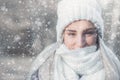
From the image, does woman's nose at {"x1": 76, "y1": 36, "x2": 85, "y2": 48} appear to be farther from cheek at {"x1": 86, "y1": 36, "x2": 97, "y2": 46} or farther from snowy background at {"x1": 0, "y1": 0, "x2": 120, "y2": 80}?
snowy background at {"x1": 0, "y1": 0, "x2": 120, "y2": 80}

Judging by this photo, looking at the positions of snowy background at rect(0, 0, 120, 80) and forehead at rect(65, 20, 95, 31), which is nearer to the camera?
forehead at rect(65, 20, 95, 31)

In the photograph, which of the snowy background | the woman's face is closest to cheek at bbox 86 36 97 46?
the woman's face

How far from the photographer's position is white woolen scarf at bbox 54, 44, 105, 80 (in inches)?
106

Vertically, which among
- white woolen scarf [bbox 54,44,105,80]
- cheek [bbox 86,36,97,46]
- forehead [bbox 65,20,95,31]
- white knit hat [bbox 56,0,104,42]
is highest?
white knit hat [bbox 56,0,104,42]

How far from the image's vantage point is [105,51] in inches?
106

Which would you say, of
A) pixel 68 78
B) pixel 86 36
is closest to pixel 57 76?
pixel 68 78

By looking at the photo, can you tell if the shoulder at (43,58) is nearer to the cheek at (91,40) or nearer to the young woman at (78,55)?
the young woman at (78,55)

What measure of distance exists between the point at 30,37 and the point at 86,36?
0.99 feet

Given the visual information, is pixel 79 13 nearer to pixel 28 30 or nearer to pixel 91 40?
pixel 91 40

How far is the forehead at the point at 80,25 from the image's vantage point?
104 inches

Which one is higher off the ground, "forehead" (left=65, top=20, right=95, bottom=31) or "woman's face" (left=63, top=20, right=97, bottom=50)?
"forehead" (left=65, top=20, right=95, bottom=31)

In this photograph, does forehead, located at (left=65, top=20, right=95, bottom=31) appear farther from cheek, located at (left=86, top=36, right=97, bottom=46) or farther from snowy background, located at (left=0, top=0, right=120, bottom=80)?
snowy background, located at (left=0, top=0, right=120, bottom=80)

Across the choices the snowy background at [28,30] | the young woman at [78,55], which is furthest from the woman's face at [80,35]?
the snowy background at [28,30]

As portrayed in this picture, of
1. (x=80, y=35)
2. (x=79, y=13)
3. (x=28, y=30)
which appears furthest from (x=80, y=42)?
(x=28, y=30)
